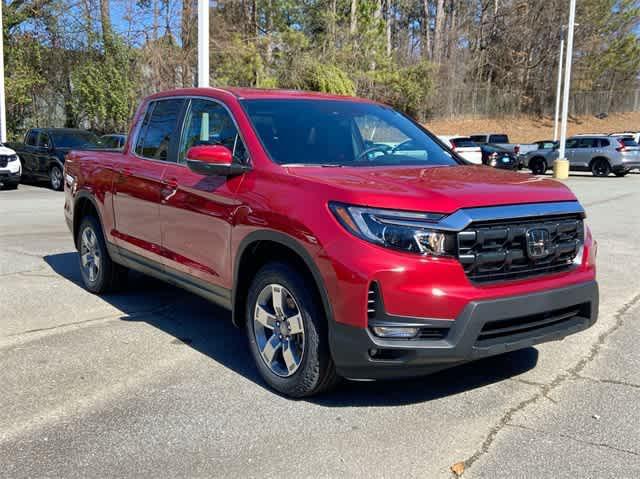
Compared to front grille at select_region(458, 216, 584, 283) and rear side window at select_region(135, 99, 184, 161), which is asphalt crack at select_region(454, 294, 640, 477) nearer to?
front grille at select_region(458, 216, 584, 283)

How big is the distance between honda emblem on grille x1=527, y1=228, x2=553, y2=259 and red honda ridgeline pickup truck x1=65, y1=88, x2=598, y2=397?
0.04 feet

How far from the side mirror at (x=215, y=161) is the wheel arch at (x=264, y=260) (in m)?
0.47

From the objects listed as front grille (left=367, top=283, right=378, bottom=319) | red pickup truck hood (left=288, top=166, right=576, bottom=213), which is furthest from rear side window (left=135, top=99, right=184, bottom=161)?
front grille (left=367, top=283, right=378, bottom=319)

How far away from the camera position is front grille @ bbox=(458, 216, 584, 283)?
3627 millimetres

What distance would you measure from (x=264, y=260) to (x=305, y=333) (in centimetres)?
68

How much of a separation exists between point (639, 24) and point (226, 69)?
43.0 metres

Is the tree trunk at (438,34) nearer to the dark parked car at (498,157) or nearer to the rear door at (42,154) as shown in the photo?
the dark parked car at (498,157)

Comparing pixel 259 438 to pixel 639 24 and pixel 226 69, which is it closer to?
pixel 226 69

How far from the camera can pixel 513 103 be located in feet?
180

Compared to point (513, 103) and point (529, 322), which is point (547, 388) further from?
point (513, 103)

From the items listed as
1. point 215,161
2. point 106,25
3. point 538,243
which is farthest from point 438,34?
point 538,243

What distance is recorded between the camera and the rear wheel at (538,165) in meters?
30.6

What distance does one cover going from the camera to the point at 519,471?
3.27 meters

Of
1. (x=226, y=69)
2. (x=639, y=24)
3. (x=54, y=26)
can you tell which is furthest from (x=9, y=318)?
(x=639, y=24)
